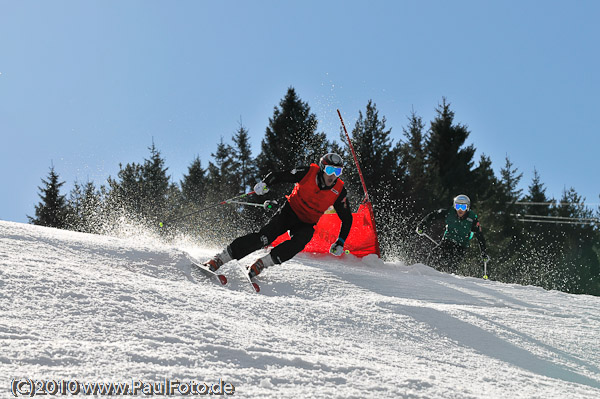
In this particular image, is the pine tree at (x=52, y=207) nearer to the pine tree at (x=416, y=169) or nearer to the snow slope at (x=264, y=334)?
the pine tree at (x=416, y=169)

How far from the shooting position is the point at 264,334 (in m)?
2.61

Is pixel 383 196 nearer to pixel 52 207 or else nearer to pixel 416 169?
pixel 416 169

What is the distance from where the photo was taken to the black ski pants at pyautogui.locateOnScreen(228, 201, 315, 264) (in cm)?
489

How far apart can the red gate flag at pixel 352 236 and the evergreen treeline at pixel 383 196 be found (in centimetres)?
882

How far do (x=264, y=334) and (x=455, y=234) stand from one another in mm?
6174

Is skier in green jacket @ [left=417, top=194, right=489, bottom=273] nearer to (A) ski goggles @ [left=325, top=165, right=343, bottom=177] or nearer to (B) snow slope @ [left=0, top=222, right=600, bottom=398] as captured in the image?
(B) snow slope @ [left=0, top=222, right=600, bottom=398]

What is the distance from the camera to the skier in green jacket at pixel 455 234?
8.05 meters

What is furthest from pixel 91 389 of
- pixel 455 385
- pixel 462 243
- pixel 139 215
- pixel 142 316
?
pixel 139 215

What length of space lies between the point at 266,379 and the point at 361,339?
115 cm

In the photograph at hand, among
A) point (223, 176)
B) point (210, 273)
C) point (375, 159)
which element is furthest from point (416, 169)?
point (210, 273)

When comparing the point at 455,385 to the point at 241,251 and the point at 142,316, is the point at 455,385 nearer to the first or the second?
the point at 142,316

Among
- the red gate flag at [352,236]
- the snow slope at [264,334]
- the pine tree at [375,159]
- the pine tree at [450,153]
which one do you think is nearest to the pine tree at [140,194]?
the pine tree at [375,159]

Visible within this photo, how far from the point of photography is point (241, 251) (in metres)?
4.93

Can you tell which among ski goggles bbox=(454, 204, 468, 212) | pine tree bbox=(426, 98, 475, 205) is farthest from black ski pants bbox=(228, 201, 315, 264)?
pine tree bbox=(426, 98, 475, 205)
